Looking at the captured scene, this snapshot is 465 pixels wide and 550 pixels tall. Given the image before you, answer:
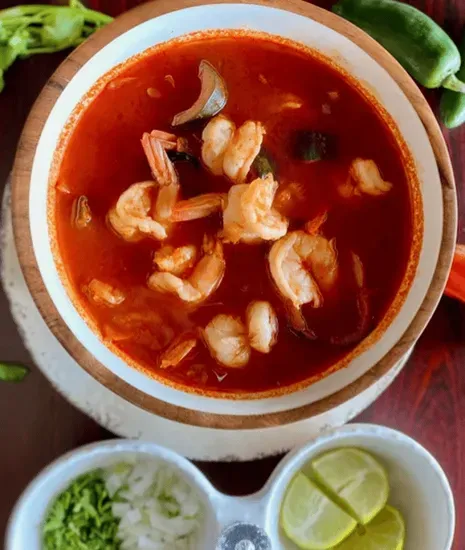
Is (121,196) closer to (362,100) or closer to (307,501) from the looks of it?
(362,100)

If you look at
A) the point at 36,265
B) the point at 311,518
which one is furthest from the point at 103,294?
the point at 311,518

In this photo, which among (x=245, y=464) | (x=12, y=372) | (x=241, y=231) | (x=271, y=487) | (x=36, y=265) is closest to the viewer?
(x=36, y=265)

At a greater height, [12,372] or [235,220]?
[235,220]

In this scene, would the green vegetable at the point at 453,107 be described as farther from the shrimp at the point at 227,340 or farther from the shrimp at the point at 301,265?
the shrimp at the point at 227,340

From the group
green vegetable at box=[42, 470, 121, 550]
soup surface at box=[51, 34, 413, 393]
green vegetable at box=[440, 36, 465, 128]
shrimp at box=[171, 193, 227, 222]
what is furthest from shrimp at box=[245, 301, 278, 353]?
green vegetable at box=[440, 36, 465, 128]

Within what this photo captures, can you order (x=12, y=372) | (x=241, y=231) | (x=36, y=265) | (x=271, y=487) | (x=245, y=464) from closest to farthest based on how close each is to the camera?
1. (x=36, y=265)
2. (x=241, y=231)
3. (x=271, y=487)
4. (x=12, y=372)
5. (x=245, y=464)

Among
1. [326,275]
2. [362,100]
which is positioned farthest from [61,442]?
[362,100]

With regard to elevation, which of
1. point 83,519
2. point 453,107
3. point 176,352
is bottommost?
point 83,519

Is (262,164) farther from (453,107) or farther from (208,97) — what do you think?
(453,107)
